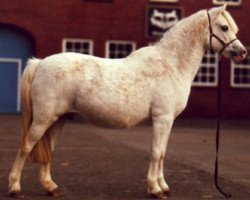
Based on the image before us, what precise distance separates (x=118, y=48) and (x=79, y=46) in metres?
1.89

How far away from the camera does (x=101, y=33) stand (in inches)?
1307

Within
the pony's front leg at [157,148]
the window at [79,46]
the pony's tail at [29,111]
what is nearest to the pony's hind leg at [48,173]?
the pony's tail at [29,111]

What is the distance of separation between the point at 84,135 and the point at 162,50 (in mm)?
12056

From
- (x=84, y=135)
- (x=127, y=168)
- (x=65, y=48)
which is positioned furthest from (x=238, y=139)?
(x=65, y=48)

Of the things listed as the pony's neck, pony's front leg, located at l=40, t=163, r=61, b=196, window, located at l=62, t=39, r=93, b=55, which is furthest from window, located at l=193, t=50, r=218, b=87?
pony's front leg, located at l=40, t=163, r=61, b=196

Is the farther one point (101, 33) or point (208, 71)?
point (208, 71)

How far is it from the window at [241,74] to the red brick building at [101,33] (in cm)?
7

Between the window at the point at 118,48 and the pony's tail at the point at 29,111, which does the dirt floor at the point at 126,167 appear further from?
the window at the point at 118,48

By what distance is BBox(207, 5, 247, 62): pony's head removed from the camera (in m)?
8.88

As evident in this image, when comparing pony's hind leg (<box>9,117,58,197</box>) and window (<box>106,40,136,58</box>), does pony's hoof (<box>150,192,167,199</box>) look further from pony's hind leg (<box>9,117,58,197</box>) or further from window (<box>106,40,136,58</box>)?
window (<box>106,40,136,58</box>)

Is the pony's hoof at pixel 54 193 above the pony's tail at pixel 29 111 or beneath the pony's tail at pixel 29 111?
beneath

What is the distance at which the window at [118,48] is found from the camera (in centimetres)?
3350

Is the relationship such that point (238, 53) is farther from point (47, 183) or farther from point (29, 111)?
point (47, 183)

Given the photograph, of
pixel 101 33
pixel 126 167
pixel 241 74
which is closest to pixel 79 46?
pixel 101 33
